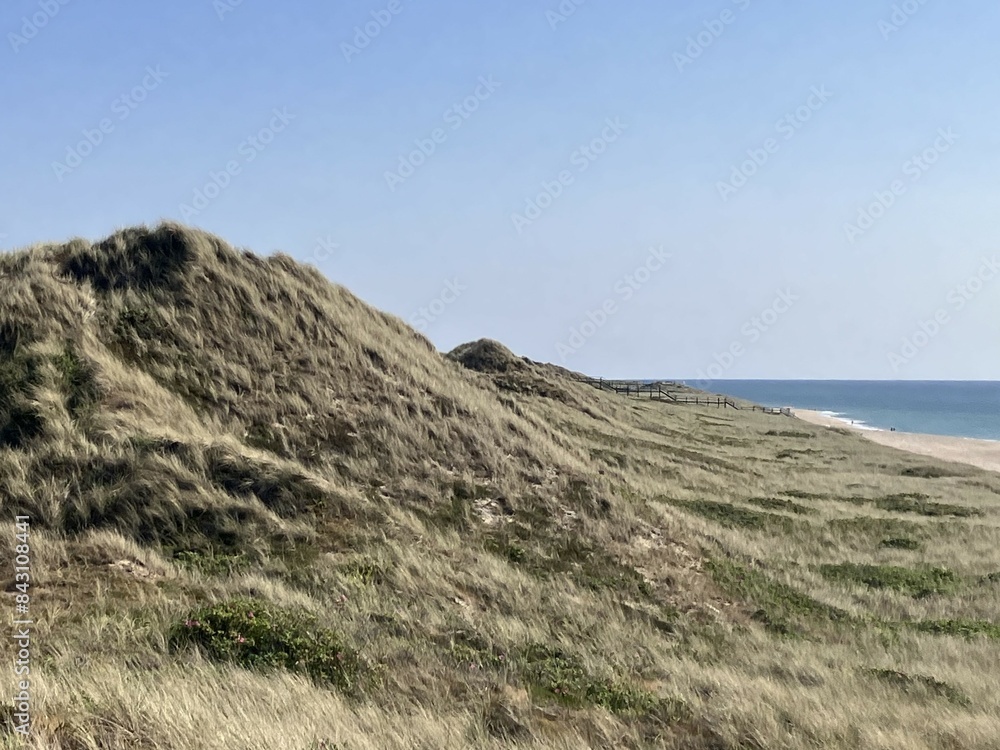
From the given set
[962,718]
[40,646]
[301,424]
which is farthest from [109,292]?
[962,718]

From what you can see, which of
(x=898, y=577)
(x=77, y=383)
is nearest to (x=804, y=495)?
(x=898, y=577)

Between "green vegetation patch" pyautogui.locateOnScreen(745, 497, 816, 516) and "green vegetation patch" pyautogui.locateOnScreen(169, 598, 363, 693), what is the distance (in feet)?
72.3

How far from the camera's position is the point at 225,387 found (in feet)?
57.0

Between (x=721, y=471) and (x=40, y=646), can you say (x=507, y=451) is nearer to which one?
(x=40, y=646)

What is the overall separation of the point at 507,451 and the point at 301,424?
19.2 ft

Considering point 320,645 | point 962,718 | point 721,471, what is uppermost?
point 721,471

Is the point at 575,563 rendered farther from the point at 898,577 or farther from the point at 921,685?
the point at 898,577

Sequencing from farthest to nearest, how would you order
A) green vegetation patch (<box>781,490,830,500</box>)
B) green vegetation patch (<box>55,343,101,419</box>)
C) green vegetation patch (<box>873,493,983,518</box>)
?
green vegetation patch (<box>781,490,830,500</box>)
green vegetation patch (<box>873,493,983,518</box>)
green vegetation patch (<box>55,343,101,419</box>)

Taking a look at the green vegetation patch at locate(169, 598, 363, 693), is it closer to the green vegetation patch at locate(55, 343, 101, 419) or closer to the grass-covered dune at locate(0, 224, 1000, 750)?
the grass-covered dune at locate(0, 224, 1000, 750)

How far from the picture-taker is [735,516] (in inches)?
926

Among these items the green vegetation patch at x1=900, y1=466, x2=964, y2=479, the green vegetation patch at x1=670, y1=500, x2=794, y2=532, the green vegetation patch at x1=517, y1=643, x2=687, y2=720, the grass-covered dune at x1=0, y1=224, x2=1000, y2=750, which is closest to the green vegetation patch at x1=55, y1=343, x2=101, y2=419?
the grass-covered dune at x1=0, y1=224, x2=1000, y2=750

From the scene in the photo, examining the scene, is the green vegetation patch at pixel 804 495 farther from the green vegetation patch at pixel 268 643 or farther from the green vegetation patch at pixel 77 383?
the green vegetation patch at pixel 77 383

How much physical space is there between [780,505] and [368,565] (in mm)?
20639

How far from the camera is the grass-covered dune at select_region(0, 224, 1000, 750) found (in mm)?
7328
